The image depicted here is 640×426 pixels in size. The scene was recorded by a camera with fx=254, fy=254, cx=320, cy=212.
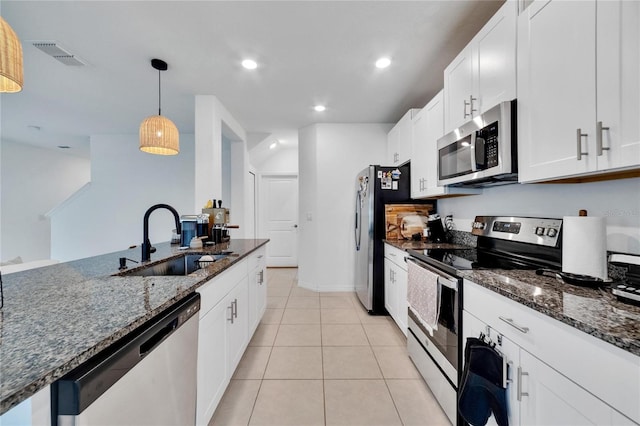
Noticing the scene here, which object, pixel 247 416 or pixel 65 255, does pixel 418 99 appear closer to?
pixel 247 416

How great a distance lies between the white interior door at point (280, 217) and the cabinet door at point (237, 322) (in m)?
3.45

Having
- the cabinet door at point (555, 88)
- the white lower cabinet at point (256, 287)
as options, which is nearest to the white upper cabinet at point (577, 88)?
the cabinet door at point (555, 88)

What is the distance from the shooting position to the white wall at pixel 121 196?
470 centimetres

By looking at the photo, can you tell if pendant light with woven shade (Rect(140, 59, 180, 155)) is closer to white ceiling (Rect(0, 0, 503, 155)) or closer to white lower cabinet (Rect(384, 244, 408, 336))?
white ceiling (Rect(0, 0, 503, 155))

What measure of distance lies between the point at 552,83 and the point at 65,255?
7.08 metres

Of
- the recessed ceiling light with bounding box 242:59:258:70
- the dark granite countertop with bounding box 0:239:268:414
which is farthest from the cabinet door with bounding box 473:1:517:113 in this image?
the dark granite countertop with bounding box 0:239:268:414

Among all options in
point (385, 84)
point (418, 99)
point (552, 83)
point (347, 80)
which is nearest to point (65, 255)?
point (347, 80)

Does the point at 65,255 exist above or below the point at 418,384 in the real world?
above

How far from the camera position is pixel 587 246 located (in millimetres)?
1034

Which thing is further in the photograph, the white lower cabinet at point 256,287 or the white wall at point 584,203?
the white lower cabinet at point 256,287

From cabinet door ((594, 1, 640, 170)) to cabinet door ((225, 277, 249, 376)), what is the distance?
6.46 feet

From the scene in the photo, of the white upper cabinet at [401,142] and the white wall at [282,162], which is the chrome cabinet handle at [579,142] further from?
the white wall at [282,162]

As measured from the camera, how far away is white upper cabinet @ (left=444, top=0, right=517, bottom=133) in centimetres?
139

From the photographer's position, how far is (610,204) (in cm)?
120
